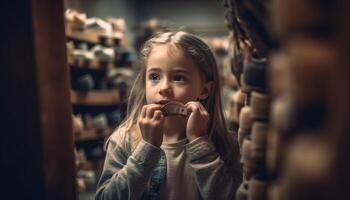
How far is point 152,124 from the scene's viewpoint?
2.92 ft

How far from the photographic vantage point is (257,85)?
1.83 feet

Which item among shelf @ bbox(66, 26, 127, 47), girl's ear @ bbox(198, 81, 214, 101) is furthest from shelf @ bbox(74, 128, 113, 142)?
girl's ear @ bbox(198, 81, 214, 101)

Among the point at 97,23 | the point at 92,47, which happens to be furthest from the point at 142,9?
the point at 97,23

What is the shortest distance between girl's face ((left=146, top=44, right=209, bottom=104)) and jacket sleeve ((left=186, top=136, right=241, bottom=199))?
13 cm

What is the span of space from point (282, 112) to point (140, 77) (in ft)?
2.52

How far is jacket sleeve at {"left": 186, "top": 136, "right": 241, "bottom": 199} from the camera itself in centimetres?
88

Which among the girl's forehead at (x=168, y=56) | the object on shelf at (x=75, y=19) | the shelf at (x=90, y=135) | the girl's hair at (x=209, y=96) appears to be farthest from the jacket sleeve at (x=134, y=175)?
the shelf at (x=90, y=135)

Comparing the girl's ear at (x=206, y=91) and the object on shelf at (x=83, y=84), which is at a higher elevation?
the girl's ear at (x=206, y=91)

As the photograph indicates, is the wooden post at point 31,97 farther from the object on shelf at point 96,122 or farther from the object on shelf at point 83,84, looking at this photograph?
the object on shelf at point 96,122

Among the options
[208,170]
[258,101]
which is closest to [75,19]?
[208,170]

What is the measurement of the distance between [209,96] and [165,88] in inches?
8.1

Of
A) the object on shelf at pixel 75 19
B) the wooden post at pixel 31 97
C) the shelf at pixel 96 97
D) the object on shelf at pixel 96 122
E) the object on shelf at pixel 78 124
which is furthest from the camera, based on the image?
the object on shelf at pixel 96 122

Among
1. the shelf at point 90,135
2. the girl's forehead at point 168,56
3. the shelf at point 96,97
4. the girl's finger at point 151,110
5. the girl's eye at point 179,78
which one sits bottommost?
the shelf at point 90,135

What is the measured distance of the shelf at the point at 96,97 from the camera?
8.99 feet
